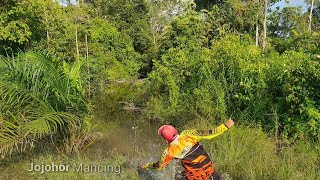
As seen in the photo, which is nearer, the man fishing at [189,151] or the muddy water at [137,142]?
the man fishing at [189,151]

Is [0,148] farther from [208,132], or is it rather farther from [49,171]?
[208,132]

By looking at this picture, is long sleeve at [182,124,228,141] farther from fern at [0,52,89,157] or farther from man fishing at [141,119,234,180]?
fern at [0,52,89,157]

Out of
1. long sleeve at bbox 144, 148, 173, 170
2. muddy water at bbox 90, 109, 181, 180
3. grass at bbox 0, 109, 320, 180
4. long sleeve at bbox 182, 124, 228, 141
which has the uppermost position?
long sleeve at bbox 182, 124, 228, 141

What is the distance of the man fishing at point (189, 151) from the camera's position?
3.66 m

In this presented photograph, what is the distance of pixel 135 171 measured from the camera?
557 cm

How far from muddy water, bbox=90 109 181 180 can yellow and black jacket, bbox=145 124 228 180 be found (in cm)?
189

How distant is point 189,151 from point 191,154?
5 centimetres

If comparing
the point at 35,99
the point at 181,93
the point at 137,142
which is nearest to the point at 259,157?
the point at 137,142

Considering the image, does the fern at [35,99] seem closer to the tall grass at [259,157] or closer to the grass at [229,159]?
the grass at [229,159]

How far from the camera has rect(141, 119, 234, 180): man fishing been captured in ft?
12.0

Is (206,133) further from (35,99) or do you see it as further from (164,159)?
(35,99)

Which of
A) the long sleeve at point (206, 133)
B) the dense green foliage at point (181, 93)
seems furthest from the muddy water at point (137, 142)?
the long sleeve at point (206, 133)

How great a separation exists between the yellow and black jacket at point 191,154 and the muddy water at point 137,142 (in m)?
1.89

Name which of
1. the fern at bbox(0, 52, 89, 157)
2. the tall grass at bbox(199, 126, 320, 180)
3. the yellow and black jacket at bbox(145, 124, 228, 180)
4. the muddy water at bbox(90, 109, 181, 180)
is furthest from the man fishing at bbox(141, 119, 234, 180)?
the fern at bbox(0, 52, 89, 157)
